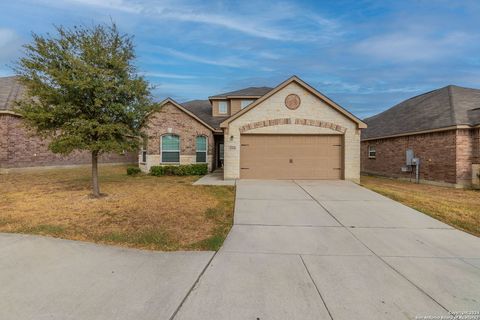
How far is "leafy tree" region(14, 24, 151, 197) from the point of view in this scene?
8.80m

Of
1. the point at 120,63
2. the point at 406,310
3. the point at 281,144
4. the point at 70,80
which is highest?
the point at 120,63

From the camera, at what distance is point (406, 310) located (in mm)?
3215

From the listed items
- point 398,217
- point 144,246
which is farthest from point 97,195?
point 398,217

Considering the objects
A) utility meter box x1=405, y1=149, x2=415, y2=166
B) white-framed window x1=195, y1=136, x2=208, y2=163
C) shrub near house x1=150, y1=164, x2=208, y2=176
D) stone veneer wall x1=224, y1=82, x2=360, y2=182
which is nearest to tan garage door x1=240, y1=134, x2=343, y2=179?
stone veneer wall x1=224, y1=82, x2=360, y2=182

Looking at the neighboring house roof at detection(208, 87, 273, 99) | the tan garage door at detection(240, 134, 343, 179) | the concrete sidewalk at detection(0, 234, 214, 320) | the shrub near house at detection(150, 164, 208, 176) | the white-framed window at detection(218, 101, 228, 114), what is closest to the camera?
the concrete sidewalk at detection(0, 234, 214, 320)

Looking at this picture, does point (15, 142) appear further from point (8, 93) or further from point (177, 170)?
point (177, 170)

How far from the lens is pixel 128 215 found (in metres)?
7.26

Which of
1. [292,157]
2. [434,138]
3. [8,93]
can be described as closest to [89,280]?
[292,157]

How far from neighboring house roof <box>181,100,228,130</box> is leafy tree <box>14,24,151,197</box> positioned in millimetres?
10714

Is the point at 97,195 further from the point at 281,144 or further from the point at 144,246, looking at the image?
the point at 281,144

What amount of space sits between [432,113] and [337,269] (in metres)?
17.0

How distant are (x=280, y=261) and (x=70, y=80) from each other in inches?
339

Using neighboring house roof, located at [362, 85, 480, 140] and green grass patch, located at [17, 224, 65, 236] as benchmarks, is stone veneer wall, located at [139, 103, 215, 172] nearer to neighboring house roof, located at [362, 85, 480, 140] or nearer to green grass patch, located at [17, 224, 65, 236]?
green grass patch, located at [17, 224, 65, 236]

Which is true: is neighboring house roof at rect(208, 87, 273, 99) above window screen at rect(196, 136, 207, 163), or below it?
above
